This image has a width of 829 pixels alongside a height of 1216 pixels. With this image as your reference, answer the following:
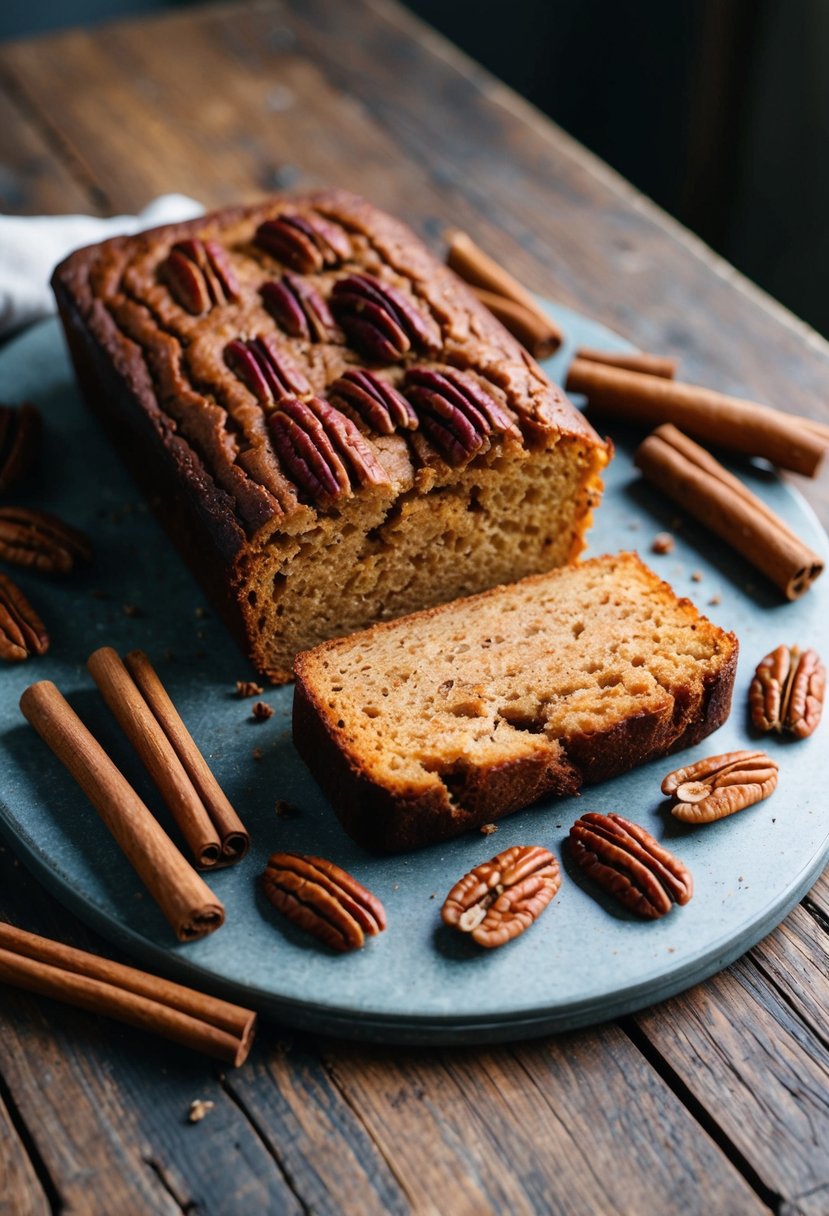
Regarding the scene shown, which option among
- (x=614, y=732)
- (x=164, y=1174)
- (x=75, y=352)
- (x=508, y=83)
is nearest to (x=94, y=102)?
(x=75, y=352)

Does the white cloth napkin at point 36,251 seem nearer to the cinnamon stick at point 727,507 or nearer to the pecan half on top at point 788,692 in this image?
the cinnamon stick at point 727,507

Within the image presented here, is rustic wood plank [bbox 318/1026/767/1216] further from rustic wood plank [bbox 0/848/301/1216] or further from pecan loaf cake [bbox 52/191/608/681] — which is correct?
pecan loaf cake [bbox 52/191/608/681]

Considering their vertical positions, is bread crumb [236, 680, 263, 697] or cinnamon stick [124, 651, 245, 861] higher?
cinnamon stick [124, 651, 245, 861]

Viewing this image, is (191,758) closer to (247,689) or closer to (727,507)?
(247,689)

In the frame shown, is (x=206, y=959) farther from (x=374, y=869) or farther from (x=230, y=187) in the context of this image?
(x=230, y=187)

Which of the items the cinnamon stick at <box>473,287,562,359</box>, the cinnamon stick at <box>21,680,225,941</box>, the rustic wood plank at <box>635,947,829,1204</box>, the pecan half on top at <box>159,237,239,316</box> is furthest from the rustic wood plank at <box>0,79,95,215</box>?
the rustic wood plank at <box>635,947,829,1204</box>

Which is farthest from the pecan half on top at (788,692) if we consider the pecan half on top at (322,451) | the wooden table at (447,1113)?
the pecan half on top at (322,451)
